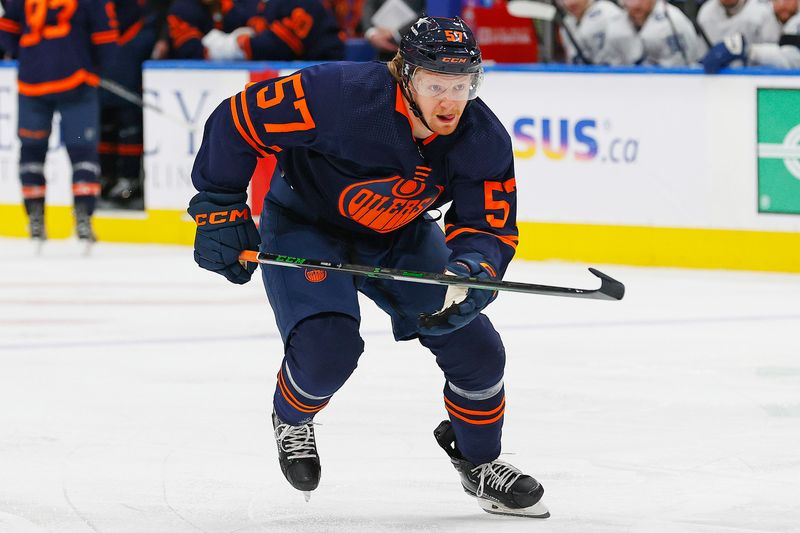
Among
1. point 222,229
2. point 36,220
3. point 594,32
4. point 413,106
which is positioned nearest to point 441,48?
point 413,106

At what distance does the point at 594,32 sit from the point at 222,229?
15.5ft

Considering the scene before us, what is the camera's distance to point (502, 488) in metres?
3.36

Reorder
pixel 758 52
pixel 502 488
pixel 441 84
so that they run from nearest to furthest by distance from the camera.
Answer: pixel 441 84 → pixel 502 488 → pixel 758 52

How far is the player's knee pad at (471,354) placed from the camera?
10.8 feet

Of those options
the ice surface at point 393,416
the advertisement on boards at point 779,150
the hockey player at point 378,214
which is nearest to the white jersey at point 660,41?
Answer: the advertisement on boards at point 779,150

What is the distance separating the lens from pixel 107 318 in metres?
6.22

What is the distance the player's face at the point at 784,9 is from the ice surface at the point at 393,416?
1259mm

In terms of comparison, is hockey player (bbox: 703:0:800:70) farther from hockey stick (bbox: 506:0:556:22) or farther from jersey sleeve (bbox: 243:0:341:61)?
jersey sleeve (bbox: 243:0:341:61)

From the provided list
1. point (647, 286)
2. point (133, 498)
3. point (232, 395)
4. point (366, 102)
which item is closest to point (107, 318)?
point (232, 395)

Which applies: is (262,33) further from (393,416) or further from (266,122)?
(266,122)

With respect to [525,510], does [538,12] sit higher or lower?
higher

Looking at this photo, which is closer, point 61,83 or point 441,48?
point 441,48

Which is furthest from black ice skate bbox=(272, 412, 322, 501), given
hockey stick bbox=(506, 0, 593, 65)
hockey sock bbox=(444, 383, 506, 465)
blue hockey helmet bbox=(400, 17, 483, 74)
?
hockey stick bbox=(506, 0, 593, 65)

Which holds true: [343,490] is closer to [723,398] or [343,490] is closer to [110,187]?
[723,398]
